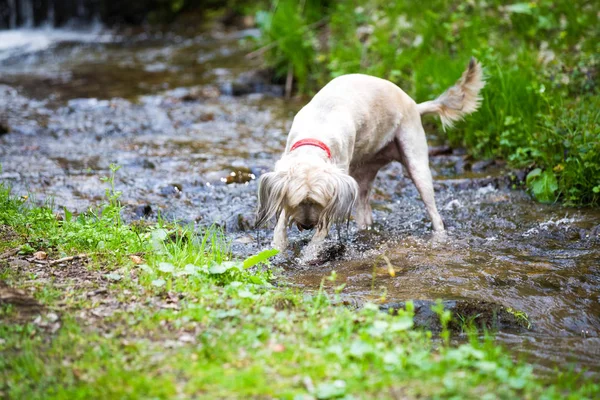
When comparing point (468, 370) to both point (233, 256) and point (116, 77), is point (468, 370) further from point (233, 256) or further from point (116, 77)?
point (116, 77)

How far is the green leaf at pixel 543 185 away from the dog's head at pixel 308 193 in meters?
2.71

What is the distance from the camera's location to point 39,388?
2.79 metres

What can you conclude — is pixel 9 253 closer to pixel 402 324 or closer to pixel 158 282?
pixel 158 282

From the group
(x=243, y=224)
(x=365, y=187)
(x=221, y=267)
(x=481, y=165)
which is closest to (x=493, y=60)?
(x=481, y=165)

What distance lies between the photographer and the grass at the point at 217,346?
277 centimetres

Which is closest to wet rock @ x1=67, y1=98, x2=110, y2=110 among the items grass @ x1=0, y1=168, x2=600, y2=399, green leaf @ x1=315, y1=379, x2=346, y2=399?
grass @ x1=0, y1=168, x2=600, y2=399

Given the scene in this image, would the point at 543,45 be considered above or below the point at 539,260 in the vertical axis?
above

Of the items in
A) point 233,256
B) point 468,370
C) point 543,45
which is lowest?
point 233,256

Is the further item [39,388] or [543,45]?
[543,45]

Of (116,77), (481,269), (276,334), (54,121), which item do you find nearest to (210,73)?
(116,77)

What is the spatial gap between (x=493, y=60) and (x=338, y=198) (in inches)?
169

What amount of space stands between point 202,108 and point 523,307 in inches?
285

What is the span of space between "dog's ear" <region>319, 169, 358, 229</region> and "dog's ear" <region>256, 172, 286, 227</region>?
0.32 meters

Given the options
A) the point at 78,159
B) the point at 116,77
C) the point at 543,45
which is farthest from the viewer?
the point at 116,77
